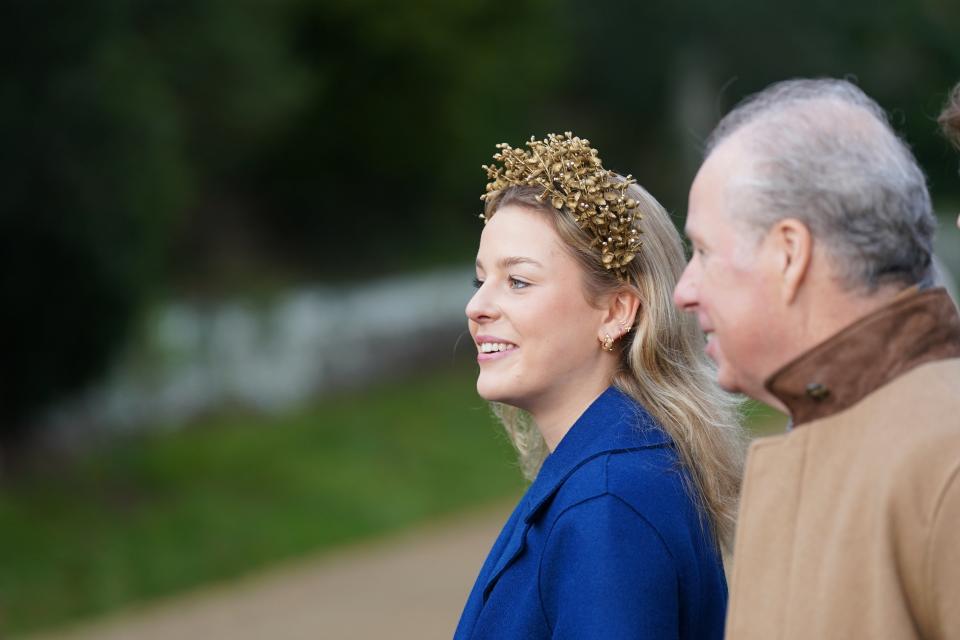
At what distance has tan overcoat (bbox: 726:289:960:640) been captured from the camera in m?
1.83

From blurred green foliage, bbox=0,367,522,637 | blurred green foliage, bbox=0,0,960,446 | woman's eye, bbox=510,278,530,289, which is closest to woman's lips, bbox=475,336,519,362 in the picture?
woman's eye, bbox=510,278,530,289

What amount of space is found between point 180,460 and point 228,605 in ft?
11.4

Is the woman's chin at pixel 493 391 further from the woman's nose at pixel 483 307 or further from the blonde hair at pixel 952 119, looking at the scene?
the blonde hair at pixel 952 119

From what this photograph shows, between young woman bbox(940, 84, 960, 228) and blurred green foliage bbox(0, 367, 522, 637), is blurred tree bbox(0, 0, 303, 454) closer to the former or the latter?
blurred green foliage bbox(0, 367, 522, 637)

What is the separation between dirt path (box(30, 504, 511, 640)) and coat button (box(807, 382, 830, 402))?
6.45m

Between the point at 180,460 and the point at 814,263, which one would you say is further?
the point at 180,460

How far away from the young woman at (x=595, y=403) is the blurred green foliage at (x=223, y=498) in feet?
21.2

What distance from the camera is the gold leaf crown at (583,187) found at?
9.46 ft

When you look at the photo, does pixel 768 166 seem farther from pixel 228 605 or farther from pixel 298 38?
pixel 298 38

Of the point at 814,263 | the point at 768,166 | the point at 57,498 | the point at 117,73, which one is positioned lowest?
the point at 814,263

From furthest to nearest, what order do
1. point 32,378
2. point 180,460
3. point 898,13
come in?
point 898,13 → point 180,460 → point 32,378

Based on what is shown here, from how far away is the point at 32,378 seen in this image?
10.3 meters

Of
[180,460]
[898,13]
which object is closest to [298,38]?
[180,460]

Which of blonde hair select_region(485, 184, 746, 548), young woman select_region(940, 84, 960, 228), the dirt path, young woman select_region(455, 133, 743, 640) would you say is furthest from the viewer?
the dirt path
